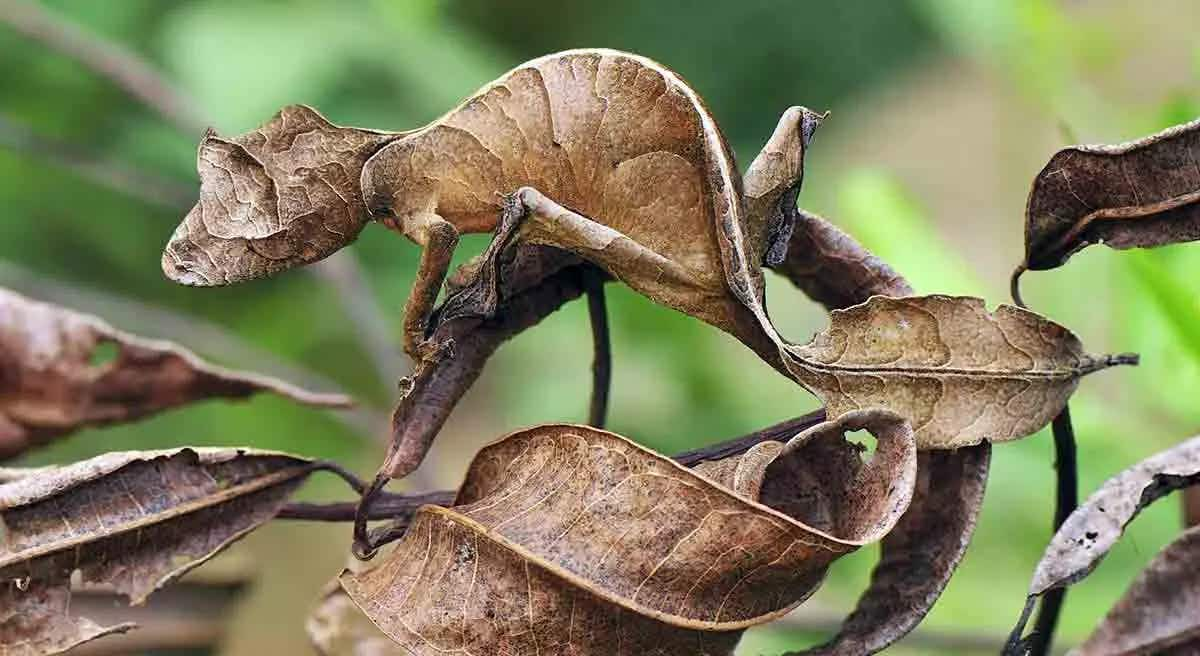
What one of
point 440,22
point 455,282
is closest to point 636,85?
point 455,282

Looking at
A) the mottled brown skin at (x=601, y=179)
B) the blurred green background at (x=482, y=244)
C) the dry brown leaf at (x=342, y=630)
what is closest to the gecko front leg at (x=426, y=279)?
the mottled brown skin at (x=601, y=179)

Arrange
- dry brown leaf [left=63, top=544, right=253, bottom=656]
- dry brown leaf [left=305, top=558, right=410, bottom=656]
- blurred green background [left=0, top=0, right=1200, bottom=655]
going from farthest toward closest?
blurred green background [left=0, top=0, right=1200, bottom=655], dry brown leaf [left=63, top=544, right=253, bottom=656], dry brown leaf [left=305, top=558, right=410, bottom=656]

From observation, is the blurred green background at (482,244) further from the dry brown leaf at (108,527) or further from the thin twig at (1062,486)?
the dry brown leaf at (108,527)

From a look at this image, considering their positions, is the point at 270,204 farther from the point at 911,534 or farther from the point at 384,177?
the point at 911,534

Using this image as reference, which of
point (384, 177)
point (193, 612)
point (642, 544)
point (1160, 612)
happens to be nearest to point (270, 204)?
point (384, 177)

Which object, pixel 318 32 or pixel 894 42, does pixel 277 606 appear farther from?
pixel 894 42

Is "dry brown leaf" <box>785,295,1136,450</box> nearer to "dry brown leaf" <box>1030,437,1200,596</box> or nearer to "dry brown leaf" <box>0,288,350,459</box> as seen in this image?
"dry brown leaf" <box>1030,437,1200,596</box>

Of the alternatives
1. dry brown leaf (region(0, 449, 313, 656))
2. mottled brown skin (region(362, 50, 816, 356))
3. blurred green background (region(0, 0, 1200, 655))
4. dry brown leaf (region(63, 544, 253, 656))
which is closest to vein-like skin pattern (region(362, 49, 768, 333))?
mottled brown skin (region(362, 50, 816, 356))
